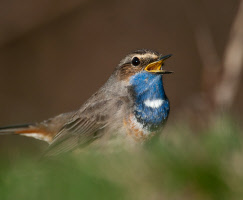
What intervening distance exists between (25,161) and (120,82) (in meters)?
2.61

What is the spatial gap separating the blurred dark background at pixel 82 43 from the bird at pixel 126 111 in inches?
213

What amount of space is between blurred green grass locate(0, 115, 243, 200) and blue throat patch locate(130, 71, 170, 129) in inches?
78.4

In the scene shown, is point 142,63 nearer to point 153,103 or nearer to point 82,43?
point 153,103

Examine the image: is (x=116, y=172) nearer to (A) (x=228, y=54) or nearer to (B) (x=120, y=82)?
(B) (x=120, y=82)

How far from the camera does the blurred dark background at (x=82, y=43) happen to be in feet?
38.9

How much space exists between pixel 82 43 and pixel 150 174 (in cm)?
904

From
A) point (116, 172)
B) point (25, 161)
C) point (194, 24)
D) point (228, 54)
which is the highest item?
point (194, 24)

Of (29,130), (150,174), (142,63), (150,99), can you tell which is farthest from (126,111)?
(150,174)

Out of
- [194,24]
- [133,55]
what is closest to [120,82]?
[133,55]

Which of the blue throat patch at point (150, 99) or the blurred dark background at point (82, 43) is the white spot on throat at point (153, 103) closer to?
the blue throat patch at point (150, 99)

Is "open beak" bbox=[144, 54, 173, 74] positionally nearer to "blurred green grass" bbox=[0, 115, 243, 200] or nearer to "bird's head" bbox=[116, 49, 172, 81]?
"bird's head" bbox=[116, 49, 172, 81]

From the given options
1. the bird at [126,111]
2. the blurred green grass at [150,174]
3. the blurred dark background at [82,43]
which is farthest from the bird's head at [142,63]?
the blurred dark background at [82,43]

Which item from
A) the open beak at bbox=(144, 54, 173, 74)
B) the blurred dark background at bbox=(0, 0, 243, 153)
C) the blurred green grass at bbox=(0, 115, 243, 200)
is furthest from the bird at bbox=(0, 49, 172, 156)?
the blurred dark background at bbox=(0, 0, 243, 153)

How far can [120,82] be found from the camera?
6.41 meters
